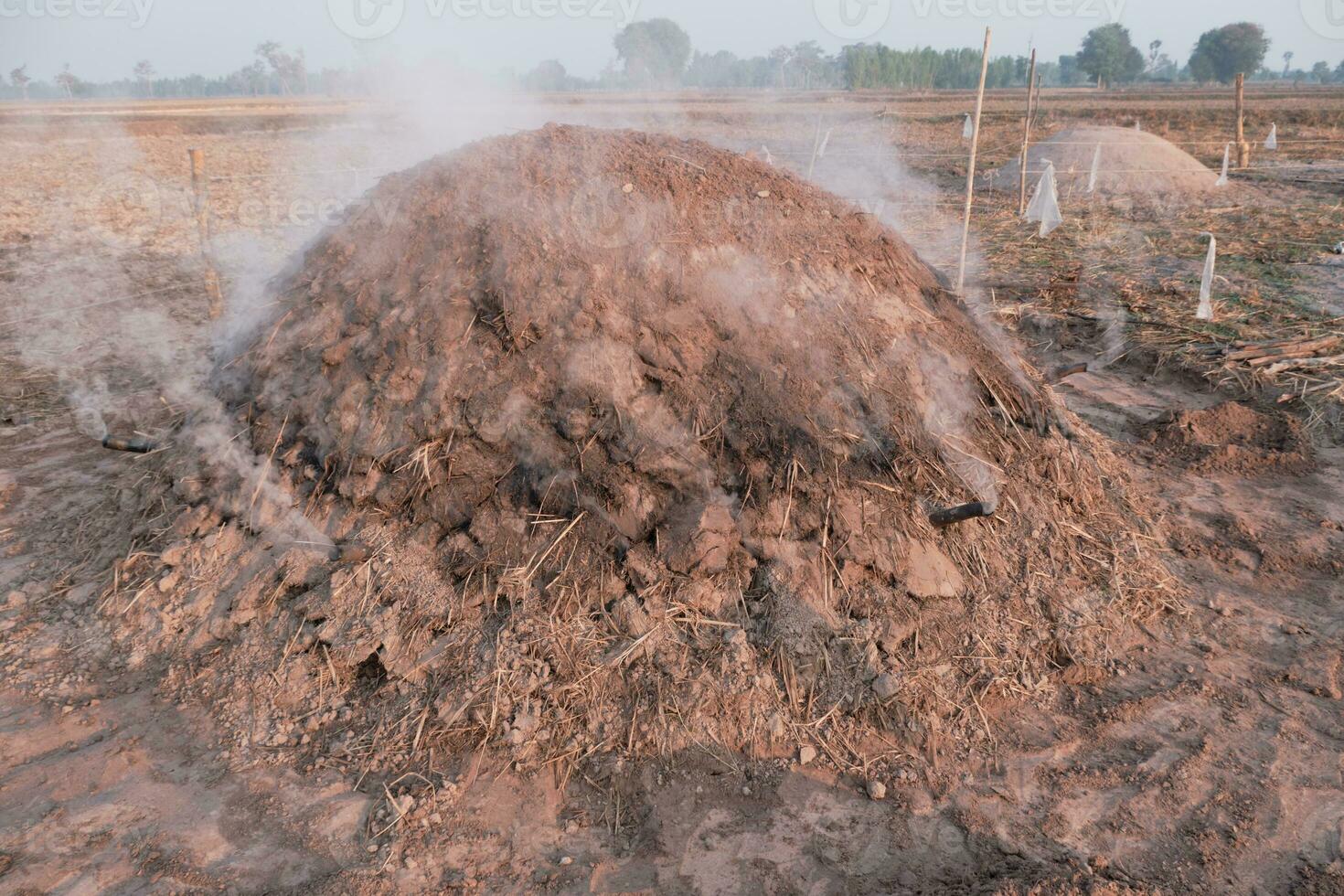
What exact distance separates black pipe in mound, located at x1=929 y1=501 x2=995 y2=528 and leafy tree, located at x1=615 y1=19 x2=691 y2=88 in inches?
278

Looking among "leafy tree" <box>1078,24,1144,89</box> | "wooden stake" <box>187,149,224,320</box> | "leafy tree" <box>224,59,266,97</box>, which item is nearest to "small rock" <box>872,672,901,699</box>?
"wooden stake" <box>187,149,224,320</box>

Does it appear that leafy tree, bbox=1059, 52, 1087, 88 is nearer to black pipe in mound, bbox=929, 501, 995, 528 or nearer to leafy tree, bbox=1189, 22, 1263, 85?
leafy tree, bbox=1189, 22, 1263, 85

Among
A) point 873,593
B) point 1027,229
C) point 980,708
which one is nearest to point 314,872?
point 873,593

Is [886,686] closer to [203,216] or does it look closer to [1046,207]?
[203,216]

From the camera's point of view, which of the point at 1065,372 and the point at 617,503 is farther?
the point at 1065,372

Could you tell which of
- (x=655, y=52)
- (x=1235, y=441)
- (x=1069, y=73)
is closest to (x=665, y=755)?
(x=1235, y=441)

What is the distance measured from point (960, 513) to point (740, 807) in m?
1.43

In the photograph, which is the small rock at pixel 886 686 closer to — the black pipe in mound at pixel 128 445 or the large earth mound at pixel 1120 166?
the black pipe in mound at pixel 128 445

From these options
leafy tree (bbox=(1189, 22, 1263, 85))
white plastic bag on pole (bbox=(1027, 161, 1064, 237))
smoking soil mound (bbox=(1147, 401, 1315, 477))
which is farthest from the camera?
leafy tree (bbox=(1189, 22, 1263, 85))

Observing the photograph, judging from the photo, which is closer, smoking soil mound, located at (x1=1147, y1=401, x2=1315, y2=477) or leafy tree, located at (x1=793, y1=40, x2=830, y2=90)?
smoking soil mound, located at (x1=1147, y1=401, x2=1315, y2=477)

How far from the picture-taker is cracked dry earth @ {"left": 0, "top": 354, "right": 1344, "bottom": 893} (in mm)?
2492

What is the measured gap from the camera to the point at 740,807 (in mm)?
2740

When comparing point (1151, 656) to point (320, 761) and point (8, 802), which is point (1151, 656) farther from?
point (8, 802)

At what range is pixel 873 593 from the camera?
10.6 ft
